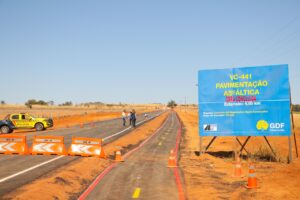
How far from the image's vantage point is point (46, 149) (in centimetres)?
2145

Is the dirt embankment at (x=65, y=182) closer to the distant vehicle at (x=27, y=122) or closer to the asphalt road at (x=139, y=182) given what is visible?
the asphalt road at (x=139, y=182)

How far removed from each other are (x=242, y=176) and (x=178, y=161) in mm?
4828

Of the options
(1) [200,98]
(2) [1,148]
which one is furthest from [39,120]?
(1) [200,98]

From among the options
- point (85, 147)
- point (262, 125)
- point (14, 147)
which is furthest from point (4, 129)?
point (262, 125)

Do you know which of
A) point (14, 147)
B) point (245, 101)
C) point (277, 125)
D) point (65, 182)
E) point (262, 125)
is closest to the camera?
point (65, 182)

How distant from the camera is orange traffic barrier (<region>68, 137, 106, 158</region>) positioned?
2091cm

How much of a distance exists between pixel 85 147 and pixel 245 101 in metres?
9.33

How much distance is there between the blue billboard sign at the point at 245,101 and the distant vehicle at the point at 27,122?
23835 mm

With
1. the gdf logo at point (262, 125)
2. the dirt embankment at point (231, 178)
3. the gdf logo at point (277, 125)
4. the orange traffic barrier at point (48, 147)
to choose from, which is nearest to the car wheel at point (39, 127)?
the orange traffic barrier at point (48, 147)

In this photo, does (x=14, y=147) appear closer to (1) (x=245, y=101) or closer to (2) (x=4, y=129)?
(1) (x=245, y=101)

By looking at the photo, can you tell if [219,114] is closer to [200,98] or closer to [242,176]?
[200,98]

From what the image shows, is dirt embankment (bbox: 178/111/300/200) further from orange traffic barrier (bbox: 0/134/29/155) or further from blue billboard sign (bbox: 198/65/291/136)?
orange traffic barrier (bbox: 0/134/29/155)

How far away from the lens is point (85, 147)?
21203 mm

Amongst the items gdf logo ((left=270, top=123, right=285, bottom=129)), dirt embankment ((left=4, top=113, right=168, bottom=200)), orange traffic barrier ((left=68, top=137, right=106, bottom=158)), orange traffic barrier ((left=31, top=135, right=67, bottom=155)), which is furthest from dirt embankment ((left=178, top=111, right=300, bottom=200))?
orange traffic barrier ((left=31, top=135, right=67, bottom=155))
